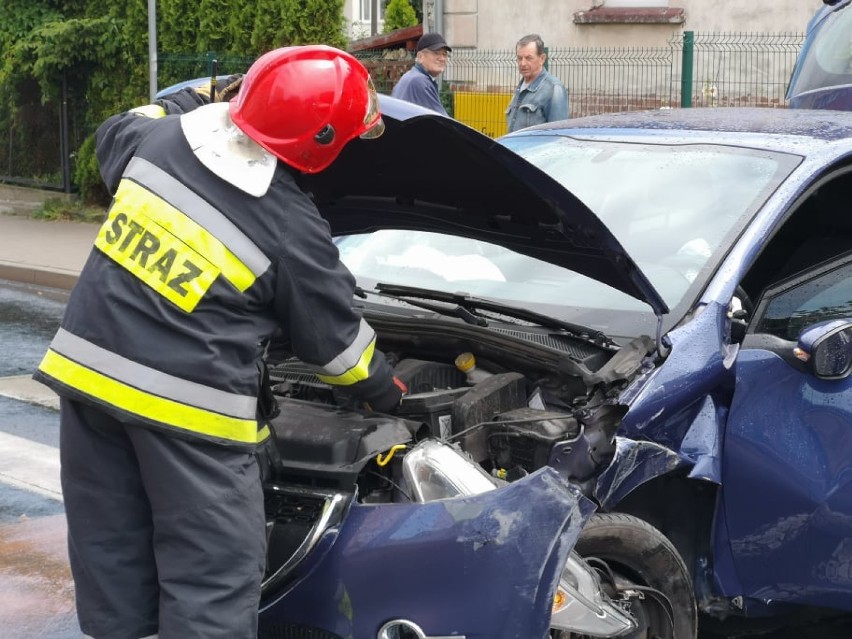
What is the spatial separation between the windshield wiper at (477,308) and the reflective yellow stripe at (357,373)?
806mm

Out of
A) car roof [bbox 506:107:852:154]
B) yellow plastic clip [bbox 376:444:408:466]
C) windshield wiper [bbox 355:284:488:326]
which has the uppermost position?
car roof [bbox 506:107:852:154]

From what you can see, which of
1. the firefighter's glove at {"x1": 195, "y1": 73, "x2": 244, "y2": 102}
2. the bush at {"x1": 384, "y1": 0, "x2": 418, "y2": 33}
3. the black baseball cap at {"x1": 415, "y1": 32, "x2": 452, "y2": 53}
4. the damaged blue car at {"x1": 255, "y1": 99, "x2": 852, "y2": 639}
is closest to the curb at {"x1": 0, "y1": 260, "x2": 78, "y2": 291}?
the black baseball cap at {"x1": 415, "y1": 32, "x2": 452, "y2": 53}

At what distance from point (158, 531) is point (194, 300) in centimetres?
51

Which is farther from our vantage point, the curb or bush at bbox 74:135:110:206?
bush at bbox 74:135:110:206

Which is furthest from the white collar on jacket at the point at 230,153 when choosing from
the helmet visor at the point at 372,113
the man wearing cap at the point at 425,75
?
the man wearing cap at the point at 425,75

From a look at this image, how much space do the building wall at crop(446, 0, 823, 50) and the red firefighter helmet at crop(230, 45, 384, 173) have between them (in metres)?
12.1

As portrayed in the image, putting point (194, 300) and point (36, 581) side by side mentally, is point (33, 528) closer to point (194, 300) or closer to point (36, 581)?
point (36, 581)

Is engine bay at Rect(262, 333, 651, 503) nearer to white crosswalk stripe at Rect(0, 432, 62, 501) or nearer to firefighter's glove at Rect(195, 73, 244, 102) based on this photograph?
firefighter's glove at Rect(195, 73, 244, 102)

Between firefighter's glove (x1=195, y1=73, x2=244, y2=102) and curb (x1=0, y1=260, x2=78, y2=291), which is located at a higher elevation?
firefighter's glove (x1=195, y1=73, x2=244, y2=102)

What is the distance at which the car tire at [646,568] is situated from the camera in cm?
328

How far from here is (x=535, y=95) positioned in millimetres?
9172

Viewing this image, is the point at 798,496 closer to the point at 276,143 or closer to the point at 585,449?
the point at 585,449

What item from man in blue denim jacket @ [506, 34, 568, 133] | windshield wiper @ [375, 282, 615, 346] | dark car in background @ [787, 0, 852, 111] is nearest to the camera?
windshield wiper @ [375, 282, 615, 346]

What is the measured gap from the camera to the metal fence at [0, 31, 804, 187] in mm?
13695
